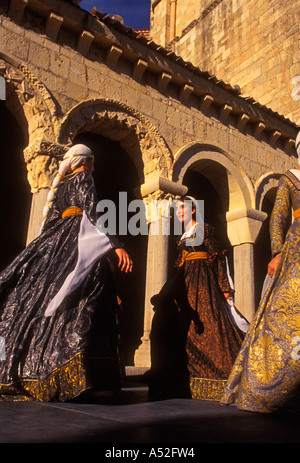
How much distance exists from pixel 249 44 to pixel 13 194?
8.11 meters

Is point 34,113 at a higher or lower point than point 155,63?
lower

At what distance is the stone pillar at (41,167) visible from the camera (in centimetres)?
539

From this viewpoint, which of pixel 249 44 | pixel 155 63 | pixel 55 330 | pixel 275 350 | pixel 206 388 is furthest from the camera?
pixel 249 44

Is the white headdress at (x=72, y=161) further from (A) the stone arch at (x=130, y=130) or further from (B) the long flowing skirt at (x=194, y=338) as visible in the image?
(A) the stone arch at (x=130, y=130)

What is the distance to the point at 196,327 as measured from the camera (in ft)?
11.6

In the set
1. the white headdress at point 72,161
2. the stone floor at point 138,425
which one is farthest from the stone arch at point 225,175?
the stone floor at point 138,425

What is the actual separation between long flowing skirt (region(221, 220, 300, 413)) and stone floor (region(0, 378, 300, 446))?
0.30 ft

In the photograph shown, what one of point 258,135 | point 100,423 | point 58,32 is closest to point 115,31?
point 58,32

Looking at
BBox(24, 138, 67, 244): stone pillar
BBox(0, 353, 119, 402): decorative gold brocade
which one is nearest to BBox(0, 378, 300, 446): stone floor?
BBox(0, 353, 119, 402): decorative gold brocade

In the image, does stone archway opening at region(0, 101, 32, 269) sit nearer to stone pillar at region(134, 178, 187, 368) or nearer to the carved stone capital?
the carved stone capital

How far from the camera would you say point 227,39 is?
12211 mm

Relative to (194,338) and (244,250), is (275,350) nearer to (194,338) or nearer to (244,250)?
(194,338)

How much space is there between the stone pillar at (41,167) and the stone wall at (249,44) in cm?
692

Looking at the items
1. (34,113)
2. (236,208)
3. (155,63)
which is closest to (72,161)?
(34,113)
